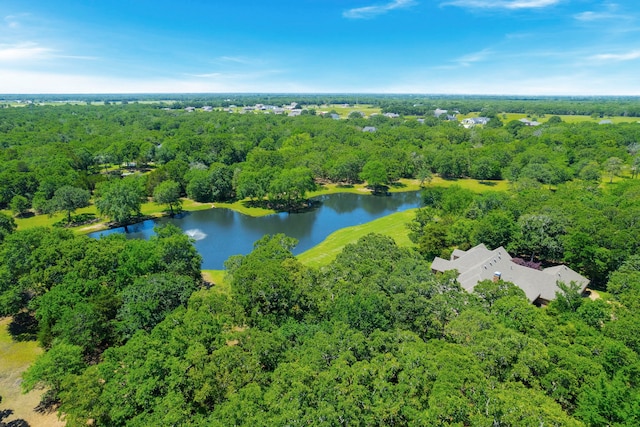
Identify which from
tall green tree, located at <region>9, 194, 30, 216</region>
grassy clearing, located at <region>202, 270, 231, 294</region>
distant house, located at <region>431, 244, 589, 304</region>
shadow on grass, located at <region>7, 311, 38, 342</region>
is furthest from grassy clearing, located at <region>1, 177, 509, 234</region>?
distant house, located at <region>431, 244, 589, 304</region>

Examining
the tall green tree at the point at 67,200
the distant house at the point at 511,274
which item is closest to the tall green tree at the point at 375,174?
the distant house at the point at 511,274

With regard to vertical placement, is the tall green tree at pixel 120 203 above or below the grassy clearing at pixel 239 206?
above

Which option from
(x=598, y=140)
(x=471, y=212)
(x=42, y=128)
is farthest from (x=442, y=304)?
(x=42, y=128)

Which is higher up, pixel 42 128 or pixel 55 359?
pixel 42 128

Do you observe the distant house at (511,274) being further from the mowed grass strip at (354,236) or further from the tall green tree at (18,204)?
the tall green tree at (18,204)

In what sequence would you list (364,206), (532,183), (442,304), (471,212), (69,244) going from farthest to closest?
(364,206) < (532,183) < (471,212) < (69,244) < (442,304)

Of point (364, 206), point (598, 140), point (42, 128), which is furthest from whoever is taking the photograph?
point (42, 128)

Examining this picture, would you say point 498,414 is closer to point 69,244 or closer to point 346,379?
point 346,379
